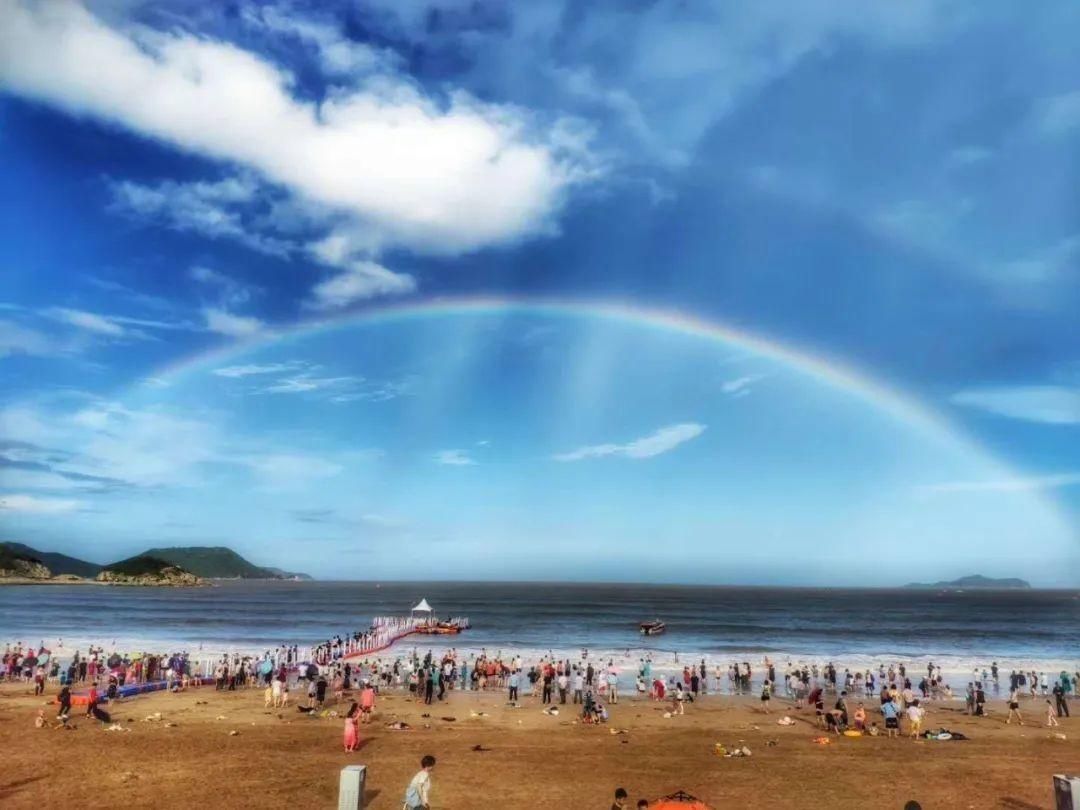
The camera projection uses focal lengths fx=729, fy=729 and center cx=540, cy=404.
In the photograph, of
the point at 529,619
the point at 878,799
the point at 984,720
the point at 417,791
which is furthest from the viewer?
the point at 529,619

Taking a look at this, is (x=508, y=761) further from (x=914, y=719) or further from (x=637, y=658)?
(x=637, y=658)

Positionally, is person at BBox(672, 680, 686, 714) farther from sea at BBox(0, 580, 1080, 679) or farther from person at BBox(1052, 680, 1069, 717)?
sea at BBox(0, 580, 1080, 679)

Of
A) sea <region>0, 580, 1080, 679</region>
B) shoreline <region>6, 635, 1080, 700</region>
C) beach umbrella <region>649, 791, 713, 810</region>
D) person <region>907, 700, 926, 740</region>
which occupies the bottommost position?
sea <region>0, 580, 1080, 679</region>

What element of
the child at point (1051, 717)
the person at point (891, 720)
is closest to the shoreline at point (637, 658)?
the child at point (1051, 717)

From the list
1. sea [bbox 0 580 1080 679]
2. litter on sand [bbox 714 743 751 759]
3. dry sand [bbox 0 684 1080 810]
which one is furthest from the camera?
sea [bbox 0 580 1080 679]

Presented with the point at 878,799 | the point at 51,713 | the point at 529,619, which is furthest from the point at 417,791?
the point at 529,619

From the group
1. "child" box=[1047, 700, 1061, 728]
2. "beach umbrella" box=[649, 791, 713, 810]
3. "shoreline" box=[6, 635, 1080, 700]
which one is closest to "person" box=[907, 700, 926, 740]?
"child" box=[1047, 700, 1061, 728]

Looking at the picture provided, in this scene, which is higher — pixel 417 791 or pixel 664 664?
pixel 417 791

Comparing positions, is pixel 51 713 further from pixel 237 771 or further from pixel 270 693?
pixel 237 771

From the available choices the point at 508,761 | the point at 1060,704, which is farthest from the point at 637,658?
the point at 508,761
